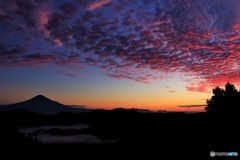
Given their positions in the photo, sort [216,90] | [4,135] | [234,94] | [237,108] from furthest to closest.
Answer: [4,135] → [216,90] → [234,94] → [237,108]

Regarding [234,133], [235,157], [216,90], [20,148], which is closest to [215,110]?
[216,90]

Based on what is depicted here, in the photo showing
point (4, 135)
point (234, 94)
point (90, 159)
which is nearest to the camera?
point (234, 94)

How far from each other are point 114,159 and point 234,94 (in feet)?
238

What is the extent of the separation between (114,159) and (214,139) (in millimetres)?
67674

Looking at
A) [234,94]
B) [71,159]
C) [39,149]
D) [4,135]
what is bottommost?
[71,159]

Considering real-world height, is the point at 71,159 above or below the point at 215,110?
below

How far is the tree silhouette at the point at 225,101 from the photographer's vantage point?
6022 cm

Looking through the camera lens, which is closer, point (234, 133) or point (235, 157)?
point (235, 157)

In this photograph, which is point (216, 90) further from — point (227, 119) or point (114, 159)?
point (114, 159)

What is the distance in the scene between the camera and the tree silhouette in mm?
60219

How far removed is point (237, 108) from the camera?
58281mm

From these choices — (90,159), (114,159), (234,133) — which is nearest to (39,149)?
(114,159)

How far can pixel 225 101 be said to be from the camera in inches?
2552

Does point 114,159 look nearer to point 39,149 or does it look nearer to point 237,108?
point 39,149
